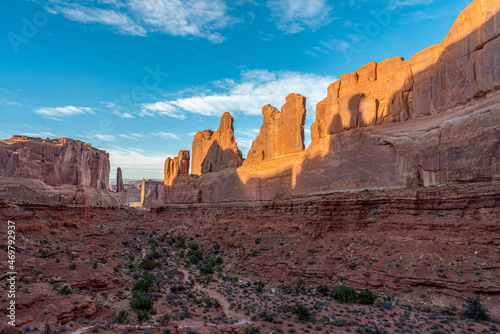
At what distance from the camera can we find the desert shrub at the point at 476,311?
1173 cm

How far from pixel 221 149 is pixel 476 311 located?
39385mm

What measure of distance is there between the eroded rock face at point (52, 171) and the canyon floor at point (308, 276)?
138 ft

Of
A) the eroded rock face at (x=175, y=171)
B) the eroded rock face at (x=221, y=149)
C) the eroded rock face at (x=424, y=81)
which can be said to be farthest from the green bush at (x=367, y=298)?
the eroded rock face at (x=175, y=171)

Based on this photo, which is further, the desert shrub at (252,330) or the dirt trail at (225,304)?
the dirt trail at (225,304)

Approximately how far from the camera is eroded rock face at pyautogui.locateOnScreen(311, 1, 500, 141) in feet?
62.3

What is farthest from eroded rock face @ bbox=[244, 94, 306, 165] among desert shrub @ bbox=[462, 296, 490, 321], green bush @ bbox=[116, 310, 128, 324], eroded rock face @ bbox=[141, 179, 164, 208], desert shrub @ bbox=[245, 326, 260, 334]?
eroded rock face @ bbox=[141, 179, 164, 208]

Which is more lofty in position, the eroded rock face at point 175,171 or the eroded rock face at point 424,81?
the eroded rock face at point 424,81

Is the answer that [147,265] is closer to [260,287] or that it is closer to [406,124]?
[260,287]

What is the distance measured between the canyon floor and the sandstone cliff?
263 centimetres

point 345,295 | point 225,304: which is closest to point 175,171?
point 225,304

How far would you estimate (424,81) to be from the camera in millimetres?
22922

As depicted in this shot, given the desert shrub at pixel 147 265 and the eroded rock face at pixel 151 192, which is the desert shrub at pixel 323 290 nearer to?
the desert shrub at pixel 147 265

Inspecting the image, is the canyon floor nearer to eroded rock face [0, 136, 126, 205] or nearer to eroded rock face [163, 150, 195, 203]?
eroded rock face [163, 150, 195, 203]

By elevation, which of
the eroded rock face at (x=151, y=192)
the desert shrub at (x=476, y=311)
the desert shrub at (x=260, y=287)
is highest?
the eroded rock face at (x=151, y=192)
